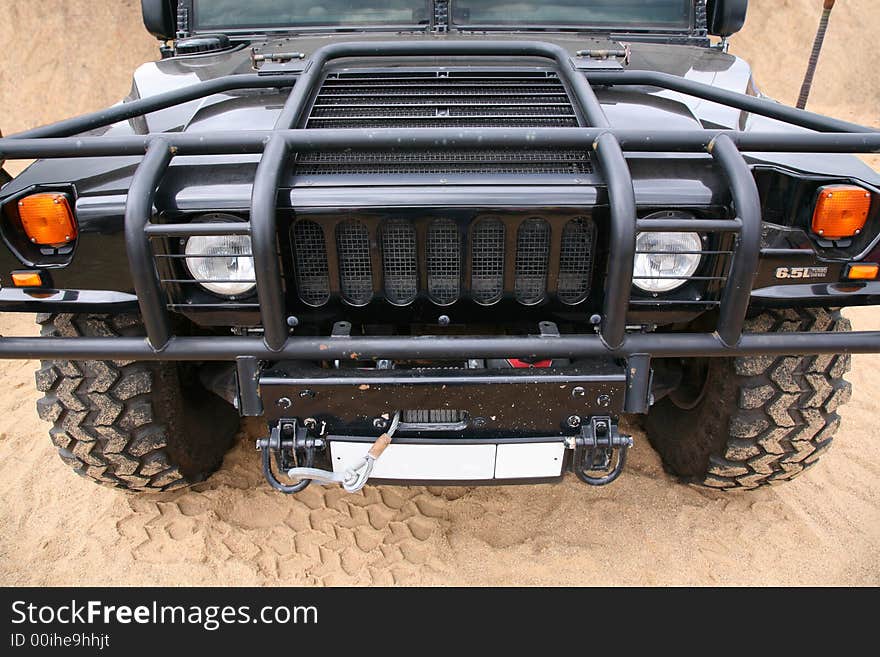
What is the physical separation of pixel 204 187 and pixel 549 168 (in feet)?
2.96

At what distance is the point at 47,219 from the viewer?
5.54ft

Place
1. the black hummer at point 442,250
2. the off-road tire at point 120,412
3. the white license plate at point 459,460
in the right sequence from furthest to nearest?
1. the off-road tire at point 120,412
2. the white license plate at point 459,460
3. the black hummer at point 442,250

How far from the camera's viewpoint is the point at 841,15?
11734mm

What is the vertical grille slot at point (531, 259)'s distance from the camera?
1709mm

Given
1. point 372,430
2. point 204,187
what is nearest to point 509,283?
point 372,430

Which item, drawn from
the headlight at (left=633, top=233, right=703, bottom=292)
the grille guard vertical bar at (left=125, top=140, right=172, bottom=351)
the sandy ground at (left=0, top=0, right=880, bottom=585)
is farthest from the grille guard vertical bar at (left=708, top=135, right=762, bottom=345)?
the grille guard vertical bar at (left=125, top=140, right=172, bottom=351)

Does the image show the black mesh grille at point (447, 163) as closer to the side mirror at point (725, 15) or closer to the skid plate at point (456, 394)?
the skid plate at point (456, 394)

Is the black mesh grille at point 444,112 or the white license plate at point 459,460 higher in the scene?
the black mesh grille at point 444,112

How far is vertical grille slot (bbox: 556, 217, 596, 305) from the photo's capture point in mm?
1708

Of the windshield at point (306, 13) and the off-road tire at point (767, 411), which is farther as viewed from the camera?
the windshield at point (306, 13)

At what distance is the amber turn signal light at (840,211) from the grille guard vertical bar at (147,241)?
1648 mm

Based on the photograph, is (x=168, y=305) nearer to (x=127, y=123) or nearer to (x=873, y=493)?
(x=127, y=123)

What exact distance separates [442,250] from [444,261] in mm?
31

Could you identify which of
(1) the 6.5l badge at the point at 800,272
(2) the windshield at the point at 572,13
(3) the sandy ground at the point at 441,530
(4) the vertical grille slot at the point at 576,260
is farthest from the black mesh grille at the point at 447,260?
(2) the windshield at the point at 572,13
